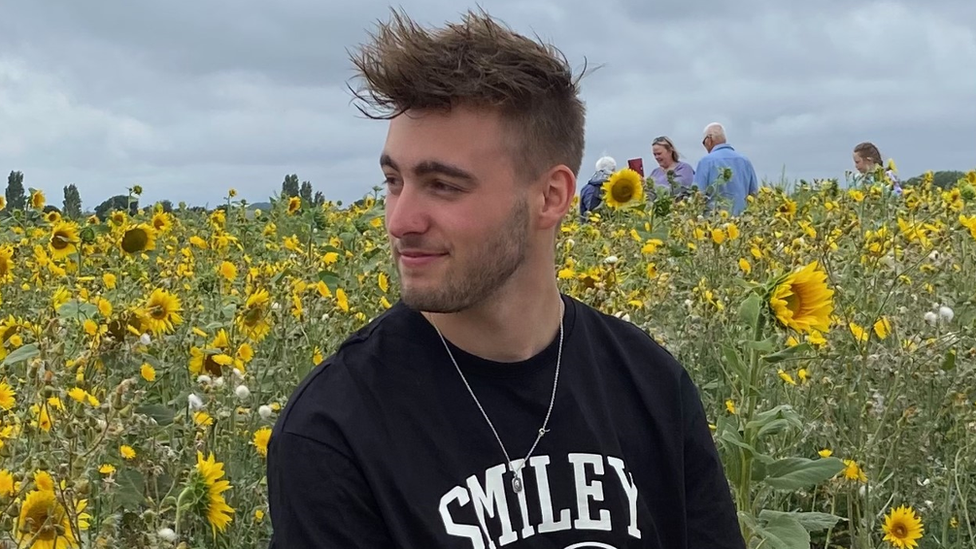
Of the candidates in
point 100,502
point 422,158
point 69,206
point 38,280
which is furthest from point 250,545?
point 69,206

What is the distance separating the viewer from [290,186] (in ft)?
25.4

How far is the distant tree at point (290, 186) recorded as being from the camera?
7416mm

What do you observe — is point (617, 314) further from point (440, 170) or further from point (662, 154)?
point (662, 154)

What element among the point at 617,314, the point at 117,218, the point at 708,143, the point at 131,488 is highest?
the point at 708,143

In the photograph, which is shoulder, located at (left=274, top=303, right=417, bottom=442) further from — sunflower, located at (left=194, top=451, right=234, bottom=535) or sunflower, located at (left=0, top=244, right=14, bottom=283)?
sunflower, located at (left=0, top=244, right=14, bottom=283)

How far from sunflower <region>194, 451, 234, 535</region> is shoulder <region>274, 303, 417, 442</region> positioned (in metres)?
0.42

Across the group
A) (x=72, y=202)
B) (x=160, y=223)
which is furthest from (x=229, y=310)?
(x=72, y=202)

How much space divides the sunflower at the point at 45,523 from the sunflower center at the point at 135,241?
2255 millimetres

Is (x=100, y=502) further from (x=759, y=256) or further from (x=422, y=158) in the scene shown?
(x=759, y=256)

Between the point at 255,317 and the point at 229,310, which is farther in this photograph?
the point at 229,310

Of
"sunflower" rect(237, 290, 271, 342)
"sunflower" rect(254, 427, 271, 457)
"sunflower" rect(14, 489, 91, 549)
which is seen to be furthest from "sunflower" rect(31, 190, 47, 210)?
"sunflower" rect(14, 489, 91, 549)

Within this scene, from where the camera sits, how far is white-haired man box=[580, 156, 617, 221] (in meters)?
6.83

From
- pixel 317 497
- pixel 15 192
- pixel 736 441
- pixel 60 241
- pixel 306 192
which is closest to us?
pixel 317 497

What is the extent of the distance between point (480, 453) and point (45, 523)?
576 millimetres
